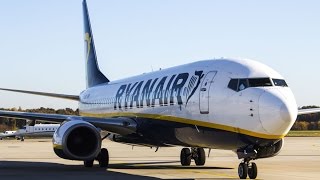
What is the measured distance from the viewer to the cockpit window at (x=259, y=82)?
50.0ft

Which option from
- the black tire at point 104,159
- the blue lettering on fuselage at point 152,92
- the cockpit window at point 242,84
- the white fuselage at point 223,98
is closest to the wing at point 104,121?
the white fuselage at point 223,98

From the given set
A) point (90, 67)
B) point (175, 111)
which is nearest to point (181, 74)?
point (175, 111)

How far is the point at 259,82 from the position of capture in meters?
15.3

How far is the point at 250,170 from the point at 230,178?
1.21m

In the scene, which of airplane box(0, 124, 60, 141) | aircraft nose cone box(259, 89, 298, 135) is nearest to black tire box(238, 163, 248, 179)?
aircraft nose cone box(259, 89, 298, 135)

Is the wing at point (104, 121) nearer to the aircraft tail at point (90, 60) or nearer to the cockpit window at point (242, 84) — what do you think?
the cockpit window at point (242, 84)

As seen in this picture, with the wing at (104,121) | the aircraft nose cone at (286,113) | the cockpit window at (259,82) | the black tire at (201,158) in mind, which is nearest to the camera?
the aircraft nose cone at (286,113)

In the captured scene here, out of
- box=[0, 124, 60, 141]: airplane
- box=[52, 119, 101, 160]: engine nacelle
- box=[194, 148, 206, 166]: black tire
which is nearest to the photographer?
box=[52, 119, 101, 160]: engine nacelle

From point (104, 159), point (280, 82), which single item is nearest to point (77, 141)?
point (104, 159)

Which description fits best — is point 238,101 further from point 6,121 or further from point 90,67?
point 6,121

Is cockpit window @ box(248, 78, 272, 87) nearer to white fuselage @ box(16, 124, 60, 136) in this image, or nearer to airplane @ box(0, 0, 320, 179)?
airplane @ box(0, 0, 320, 179)

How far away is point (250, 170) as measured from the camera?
15.9m

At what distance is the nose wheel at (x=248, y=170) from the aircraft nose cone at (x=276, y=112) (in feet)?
5.37

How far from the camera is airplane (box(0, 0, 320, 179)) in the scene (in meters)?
14.7
